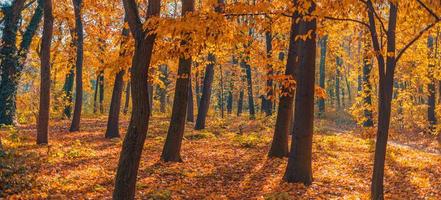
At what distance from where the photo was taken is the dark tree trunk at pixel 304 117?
10398 millimetres

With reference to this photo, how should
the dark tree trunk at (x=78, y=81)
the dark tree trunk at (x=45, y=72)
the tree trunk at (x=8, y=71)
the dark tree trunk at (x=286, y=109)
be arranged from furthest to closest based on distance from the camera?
the dark tree trunk at (x=78, y=81) < the tree trunk at (x=8, y=71) < the dark tree trunk at (x=45, y=72) < the dark tree trunk at (x=286, y=109)

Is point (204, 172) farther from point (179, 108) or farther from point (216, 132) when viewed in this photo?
point (216, 132)

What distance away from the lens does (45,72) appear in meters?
13.5

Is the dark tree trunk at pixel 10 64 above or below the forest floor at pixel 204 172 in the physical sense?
above

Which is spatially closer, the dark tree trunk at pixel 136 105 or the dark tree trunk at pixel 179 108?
the dark tree trunk at pixel 136 105

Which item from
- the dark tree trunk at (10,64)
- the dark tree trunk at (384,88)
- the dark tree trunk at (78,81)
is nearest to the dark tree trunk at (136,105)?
the dark tree trunk at (384,88)

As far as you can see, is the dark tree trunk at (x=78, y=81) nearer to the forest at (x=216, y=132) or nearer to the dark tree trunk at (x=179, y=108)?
the forest at (x=216, y=132)

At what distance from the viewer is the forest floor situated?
8.91 m

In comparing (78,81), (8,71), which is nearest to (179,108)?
(78,81)

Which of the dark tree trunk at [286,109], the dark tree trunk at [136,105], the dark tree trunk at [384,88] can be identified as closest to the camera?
the dark tree trunk at [136,105]

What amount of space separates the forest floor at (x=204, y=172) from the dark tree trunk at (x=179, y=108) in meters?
0.41

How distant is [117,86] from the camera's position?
17.3m

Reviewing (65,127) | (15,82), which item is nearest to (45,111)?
(15,82)

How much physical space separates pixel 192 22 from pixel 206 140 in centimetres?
1219
